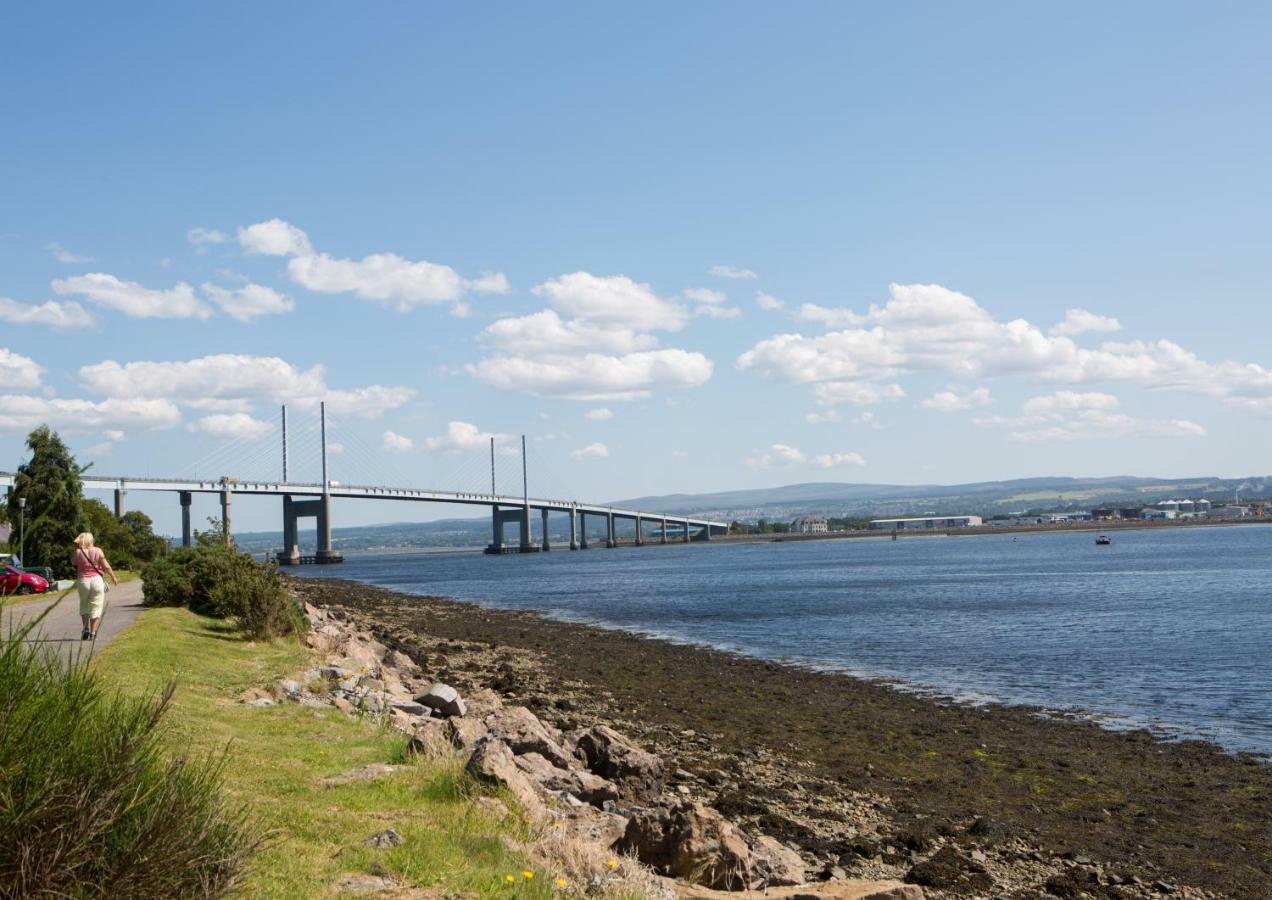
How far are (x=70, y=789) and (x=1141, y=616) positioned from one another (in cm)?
4030

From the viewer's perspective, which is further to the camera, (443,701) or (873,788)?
(443,701)

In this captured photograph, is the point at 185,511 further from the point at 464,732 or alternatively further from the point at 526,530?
the point at 464,732

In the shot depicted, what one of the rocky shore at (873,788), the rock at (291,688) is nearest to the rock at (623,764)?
the rocky shore at (873,788)

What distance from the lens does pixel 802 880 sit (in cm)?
870

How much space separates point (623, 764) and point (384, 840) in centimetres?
516

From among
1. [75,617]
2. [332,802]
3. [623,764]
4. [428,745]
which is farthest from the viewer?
[75,617]

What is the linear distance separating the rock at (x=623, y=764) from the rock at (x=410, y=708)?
2.48m

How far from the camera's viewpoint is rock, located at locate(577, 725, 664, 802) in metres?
11.4

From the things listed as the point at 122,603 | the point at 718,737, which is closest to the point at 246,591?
the point at 122,603

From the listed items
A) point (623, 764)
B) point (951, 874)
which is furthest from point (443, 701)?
point (951, 874)

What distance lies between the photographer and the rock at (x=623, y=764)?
11.4 m

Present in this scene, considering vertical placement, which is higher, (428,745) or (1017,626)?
(428,745)

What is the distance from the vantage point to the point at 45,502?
45.1 m

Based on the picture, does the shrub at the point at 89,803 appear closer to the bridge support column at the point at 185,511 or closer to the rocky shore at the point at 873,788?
the rocky shore at the point at 873,788
